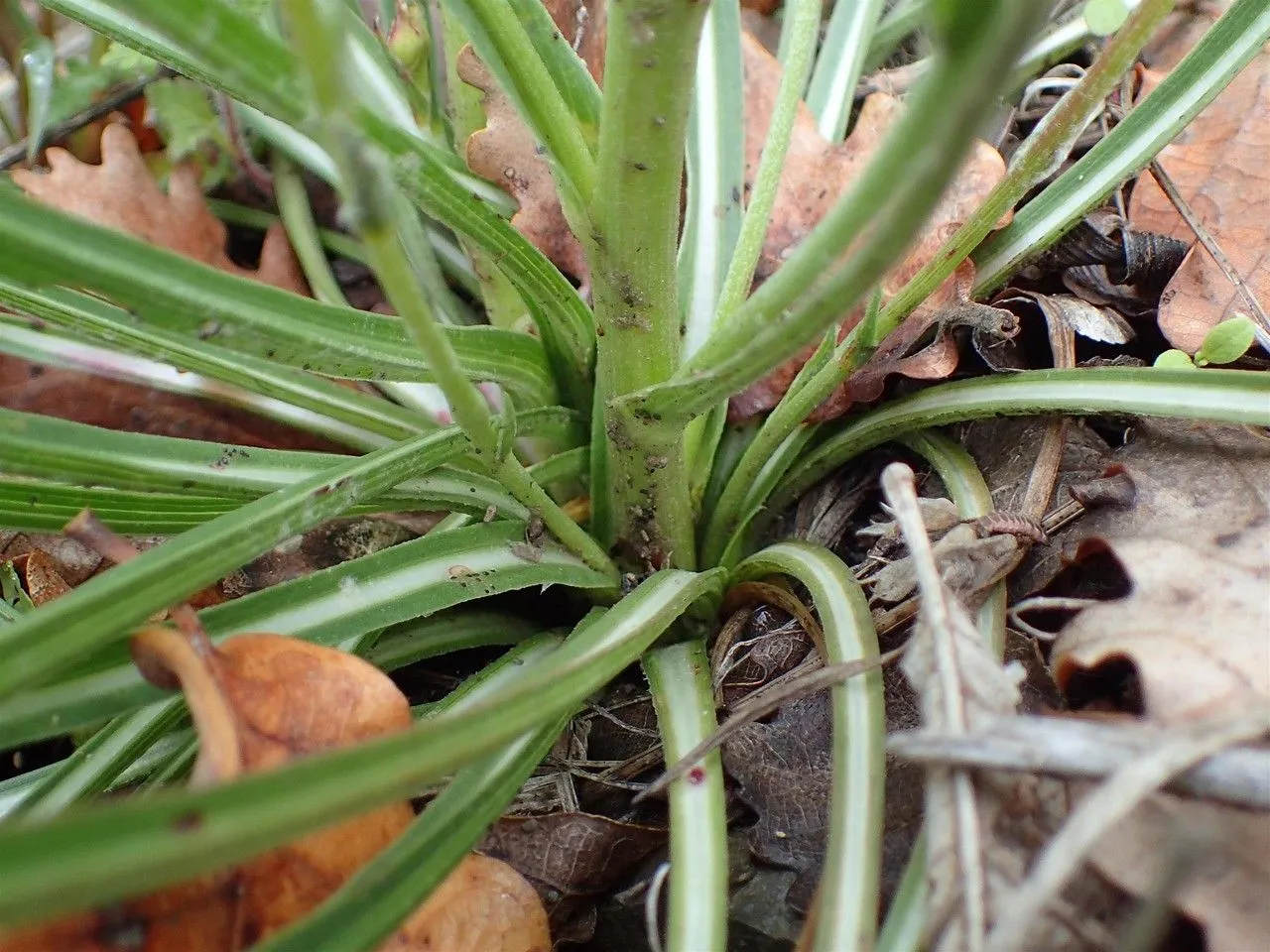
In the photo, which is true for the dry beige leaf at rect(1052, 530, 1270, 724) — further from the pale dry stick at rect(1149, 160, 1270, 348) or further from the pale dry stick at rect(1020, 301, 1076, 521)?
the pale dry stick at rect(1149, 160, 1270, 348)

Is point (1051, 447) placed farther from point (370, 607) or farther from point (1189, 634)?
point (370, 607)

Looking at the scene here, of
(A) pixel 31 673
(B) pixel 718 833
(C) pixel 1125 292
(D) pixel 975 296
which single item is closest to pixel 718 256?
(D) pixel 975 296

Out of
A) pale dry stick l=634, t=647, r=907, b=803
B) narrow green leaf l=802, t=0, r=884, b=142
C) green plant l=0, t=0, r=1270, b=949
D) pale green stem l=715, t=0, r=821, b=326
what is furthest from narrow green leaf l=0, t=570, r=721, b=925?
narrow green leaf l=802, t=0, r=884, b=142

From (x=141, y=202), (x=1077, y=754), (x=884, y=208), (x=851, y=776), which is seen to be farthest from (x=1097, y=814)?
(x=141, y=202)

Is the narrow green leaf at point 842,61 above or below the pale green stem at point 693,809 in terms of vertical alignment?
above

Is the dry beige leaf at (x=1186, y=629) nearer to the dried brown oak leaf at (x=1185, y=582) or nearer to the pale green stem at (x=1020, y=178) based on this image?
the dried brown oak leaf at (x=1185, y=582)

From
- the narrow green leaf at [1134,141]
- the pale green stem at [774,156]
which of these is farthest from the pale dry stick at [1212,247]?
the pale green stem at [774,156]
